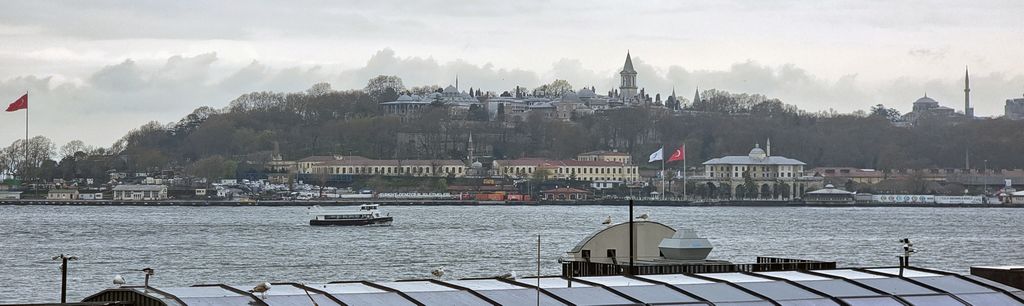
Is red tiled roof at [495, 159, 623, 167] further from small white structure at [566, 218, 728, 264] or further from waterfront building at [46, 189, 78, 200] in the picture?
small white structure at [566, 218, 728, 264]

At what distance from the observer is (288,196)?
158000 mm

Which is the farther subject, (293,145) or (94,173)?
(293,145)

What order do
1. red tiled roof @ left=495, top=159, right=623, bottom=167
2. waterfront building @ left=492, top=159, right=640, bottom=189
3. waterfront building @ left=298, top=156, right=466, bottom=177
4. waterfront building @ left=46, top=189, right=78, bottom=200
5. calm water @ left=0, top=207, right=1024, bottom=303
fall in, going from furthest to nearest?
red tiled roof @ left=495, top=159, right=623, bottom=167
waterfront building @ left=492, top=159, right=640, bottom=189
waterfront building @ left=298, top=156, right=466, bottom=177
waterfront building @ left=46, top=189, right=78, bottom=200
calm water @ left=0, top=207, right=1024, bottom=303

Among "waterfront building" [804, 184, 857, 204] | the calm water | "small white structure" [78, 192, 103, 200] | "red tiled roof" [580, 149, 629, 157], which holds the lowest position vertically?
the calm water

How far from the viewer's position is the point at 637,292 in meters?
17.3

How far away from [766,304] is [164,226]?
2827 inches

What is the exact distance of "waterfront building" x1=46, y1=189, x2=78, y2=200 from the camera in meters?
152

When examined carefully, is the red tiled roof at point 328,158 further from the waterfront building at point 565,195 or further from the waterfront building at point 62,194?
the waterfront building at point 62,194

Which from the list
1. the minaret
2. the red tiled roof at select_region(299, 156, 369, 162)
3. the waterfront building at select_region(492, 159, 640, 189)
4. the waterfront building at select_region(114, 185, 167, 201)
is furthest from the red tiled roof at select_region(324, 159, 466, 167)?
the waterfront building at select_region(114, 185, 167, 201)

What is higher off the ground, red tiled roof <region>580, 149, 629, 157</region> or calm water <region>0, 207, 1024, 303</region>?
red tiled roof <region>580, 149, 629, 157</region>

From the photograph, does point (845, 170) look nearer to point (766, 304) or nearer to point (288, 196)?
point (288, 196)

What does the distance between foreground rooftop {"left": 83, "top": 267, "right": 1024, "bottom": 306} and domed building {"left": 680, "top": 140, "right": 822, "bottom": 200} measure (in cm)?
14704

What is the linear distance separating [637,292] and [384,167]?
521 ft

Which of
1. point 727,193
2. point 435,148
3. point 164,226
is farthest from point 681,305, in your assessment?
point 435,148
